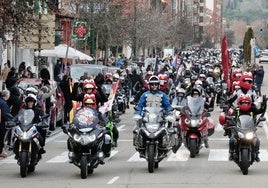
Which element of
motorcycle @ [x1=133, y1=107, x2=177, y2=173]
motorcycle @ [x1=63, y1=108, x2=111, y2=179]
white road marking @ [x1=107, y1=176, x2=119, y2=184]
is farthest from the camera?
motorcycle @ [x1=133, y1=107, x2=177, y2=173]

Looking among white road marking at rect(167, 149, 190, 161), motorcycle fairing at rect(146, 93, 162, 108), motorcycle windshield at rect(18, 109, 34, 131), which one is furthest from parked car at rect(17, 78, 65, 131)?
motorcycle windshield at rect(18, 109, 34, 131)

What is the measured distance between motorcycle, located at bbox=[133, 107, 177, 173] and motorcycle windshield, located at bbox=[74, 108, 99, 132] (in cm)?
106

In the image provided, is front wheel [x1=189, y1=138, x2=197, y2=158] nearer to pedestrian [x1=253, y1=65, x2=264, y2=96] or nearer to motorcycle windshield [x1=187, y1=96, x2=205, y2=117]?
motorcycle windshield [x1=187, y1=96, x2=205, y2=117]

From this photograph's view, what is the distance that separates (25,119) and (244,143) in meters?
4.04

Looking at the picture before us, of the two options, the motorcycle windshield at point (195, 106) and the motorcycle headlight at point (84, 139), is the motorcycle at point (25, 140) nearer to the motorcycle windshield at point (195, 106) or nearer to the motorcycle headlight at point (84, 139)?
the motorcycle headlight at point (84, 139)

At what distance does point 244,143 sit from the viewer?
16438 mm

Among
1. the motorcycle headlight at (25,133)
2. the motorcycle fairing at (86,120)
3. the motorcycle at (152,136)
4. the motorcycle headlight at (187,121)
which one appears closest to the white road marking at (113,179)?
the motorcycle at (152,136)

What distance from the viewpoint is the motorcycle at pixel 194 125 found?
773 inches

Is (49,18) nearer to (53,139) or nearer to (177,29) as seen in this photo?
(53,139)

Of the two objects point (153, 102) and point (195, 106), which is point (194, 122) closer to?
point (195, 106)

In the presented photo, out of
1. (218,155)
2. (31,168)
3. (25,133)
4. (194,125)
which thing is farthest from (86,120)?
(218,155)

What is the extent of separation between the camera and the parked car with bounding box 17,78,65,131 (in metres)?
26.9

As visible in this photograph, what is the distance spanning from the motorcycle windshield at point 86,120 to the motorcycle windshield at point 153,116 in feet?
3.76

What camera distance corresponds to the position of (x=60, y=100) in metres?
28.2
